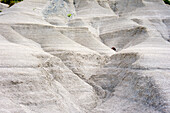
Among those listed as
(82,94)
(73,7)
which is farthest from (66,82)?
(73,7)

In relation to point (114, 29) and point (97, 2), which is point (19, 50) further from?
point (97, 2)

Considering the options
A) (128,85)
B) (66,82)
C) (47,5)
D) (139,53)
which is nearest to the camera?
(128,85)

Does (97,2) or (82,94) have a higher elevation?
(97,2)

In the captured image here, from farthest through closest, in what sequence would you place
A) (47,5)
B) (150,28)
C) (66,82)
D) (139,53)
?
(47,5), (150,28), (139,53), (66,82)

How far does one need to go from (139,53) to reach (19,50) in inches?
359

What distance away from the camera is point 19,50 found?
49.9ft

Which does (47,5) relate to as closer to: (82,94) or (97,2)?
(97,2)

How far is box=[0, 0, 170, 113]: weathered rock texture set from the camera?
12.1 m

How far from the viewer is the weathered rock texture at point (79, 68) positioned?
1206 centimetres

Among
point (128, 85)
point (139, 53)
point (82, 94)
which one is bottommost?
point (82, 94)

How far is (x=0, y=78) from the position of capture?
1181 centimetres

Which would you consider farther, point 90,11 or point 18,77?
point 90,11

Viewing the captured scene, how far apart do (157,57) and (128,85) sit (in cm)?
326

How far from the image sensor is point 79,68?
57.1 ft
